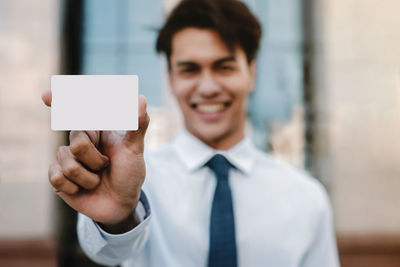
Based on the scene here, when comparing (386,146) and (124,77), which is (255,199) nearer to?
(124,77)

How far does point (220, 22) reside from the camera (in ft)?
3.40

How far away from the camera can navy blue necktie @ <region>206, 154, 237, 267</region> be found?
0.86m

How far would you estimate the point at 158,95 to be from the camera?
2.86 meters

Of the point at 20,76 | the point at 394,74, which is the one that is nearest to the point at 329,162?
the point at 394,74

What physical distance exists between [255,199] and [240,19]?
1.88 feet

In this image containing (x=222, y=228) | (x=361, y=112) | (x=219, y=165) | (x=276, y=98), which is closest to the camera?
(x=222, y=228)

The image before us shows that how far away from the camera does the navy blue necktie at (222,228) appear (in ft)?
2.82

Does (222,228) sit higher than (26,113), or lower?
lower

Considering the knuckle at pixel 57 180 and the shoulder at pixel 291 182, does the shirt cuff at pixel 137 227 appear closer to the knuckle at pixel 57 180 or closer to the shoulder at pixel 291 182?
the knuckle at pixel 57 180

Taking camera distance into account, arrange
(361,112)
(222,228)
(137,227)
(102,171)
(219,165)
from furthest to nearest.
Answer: (361,112)
(219,165)
(222,228)
(137,227)
(102,171)

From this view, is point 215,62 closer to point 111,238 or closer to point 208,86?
point 208,86

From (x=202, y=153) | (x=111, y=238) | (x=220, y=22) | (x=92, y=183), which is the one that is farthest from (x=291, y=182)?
(x=92, y=183)

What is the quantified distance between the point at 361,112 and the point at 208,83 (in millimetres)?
2163

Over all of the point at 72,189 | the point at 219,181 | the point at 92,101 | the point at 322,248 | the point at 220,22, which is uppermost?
the point at 220,22
